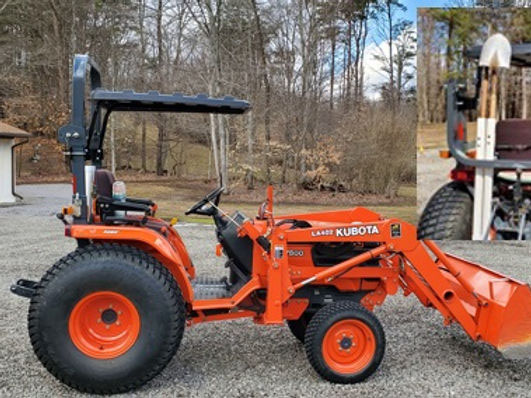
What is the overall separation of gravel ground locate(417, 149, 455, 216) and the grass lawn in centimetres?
28

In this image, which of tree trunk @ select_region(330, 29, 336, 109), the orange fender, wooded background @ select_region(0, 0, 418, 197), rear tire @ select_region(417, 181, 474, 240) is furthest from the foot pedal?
tree trunk @ select_region(330, 29, 336, 109)

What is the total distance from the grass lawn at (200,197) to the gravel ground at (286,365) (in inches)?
85.7

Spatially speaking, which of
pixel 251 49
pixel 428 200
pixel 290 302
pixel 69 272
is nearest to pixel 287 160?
pixel 251 49

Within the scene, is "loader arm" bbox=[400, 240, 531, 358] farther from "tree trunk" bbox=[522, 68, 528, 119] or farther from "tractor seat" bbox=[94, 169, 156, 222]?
"tree trunk" bbox=[522, 68, 528, 119]

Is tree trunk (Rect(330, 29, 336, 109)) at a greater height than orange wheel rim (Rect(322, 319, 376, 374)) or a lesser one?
greater

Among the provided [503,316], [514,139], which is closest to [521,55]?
[514,139]

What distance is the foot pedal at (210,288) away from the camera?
10.5 feet

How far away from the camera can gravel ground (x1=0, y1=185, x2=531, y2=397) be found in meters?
2.98

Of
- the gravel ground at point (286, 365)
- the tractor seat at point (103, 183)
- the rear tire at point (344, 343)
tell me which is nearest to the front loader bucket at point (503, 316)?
the gravel ground at point (286, 365)

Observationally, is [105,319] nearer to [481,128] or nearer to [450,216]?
[450,216]

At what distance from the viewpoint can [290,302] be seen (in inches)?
129

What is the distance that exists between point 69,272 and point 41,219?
23.4ft

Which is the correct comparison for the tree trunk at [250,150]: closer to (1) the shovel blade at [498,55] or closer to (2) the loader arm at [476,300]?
(1) the shovel blade at [498,55]

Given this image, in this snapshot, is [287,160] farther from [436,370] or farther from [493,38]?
[436,370]
